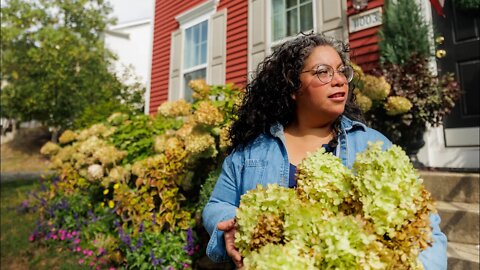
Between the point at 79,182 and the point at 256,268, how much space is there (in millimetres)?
4608

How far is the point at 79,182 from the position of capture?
4543 millimetres

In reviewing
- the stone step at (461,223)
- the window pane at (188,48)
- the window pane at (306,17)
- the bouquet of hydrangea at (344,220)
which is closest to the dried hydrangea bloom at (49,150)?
the window pane at (188,48)

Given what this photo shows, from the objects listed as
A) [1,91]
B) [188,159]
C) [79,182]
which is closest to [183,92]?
[79,182]

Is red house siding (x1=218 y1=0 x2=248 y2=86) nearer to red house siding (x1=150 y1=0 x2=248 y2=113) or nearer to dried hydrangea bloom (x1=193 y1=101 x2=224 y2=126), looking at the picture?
red house siding (x1=150 y1=0 x2=248 y2=113)

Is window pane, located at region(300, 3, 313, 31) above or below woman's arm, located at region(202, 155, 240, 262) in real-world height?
above

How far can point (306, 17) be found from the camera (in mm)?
5066

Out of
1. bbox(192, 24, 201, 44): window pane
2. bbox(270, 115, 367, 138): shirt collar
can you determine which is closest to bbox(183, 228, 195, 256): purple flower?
bbox(270, 115, 367, 138): shirt collar

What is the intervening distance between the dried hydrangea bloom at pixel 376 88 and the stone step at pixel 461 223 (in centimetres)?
127

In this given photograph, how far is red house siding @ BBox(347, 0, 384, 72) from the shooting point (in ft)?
13.8

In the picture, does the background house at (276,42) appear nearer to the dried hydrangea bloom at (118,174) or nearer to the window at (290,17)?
the window at (290,17)

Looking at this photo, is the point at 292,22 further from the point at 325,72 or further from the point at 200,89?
the point at 325,72

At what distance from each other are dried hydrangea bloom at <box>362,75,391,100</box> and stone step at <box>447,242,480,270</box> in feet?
5.32

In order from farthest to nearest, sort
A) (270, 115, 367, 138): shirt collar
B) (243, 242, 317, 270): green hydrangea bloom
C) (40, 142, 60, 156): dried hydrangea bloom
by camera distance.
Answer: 1. (40, 142, 60, 156): dried hydrangea bloom
2. (270, 115, 367, 138): shirt collar
3. (243, 242, 317, 270): green hydrangea bloom

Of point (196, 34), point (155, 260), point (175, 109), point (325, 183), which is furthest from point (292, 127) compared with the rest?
point (196, 34)
